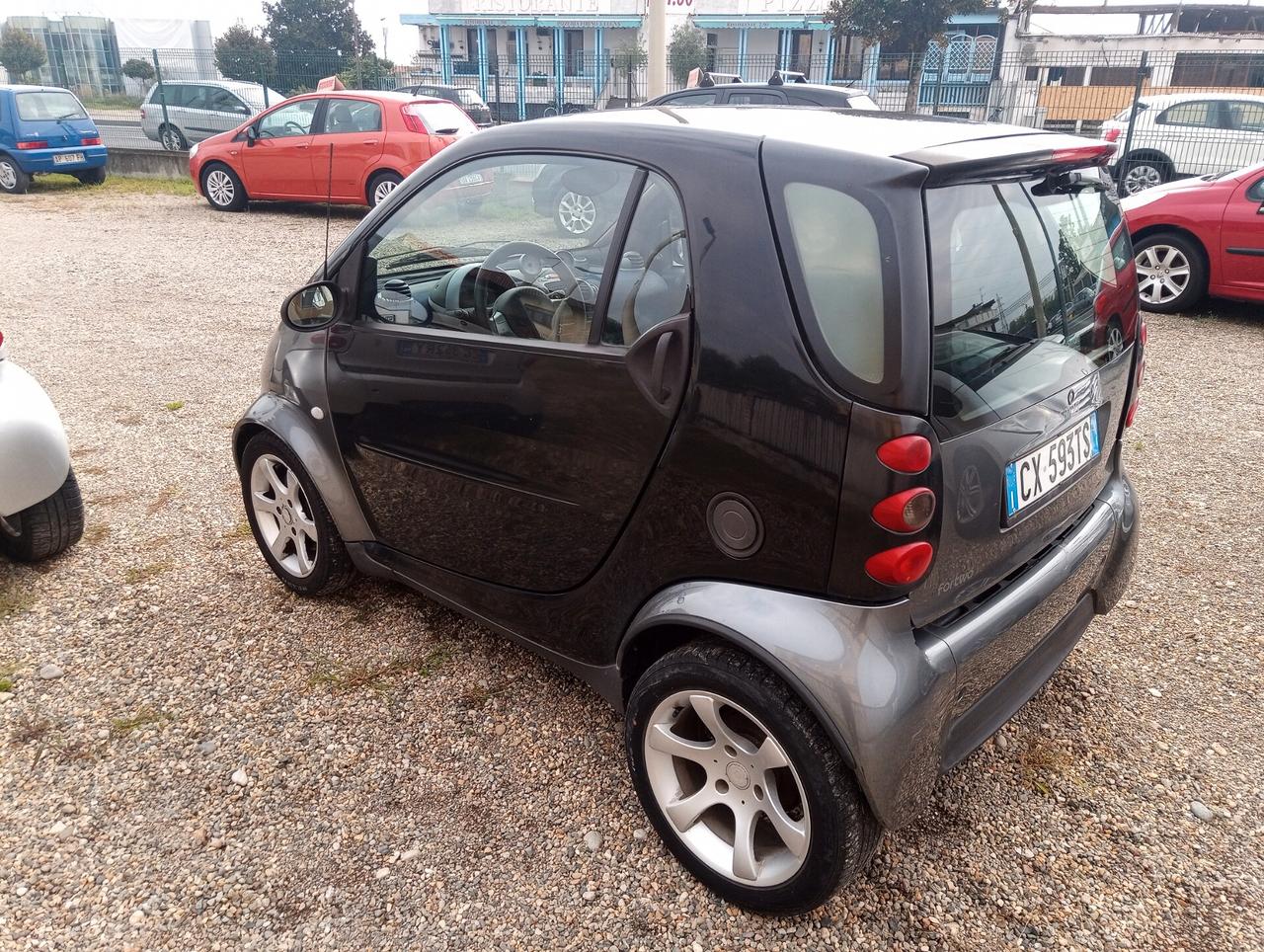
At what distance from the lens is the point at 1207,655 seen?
3.09 m

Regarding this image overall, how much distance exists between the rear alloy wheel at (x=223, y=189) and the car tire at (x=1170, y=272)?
11.7m

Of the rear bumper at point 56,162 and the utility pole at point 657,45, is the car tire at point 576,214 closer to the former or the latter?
the utility pole at point 657,45

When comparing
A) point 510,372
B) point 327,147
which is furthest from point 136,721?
point 327,147

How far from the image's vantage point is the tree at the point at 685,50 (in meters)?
41.2

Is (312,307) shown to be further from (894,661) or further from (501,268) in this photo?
(894,661)

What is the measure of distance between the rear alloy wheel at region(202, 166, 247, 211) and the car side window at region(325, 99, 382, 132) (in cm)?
199

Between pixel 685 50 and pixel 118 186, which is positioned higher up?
pixel 685 50

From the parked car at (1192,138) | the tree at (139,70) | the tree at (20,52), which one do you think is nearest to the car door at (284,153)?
the tree at (139,70)

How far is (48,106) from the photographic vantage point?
585 inches

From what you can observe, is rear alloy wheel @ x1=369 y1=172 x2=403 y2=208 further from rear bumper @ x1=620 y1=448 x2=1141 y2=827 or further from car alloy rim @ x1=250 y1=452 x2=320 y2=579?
rear bumper @ x1=620 y1=448 x2=1141 y2=827

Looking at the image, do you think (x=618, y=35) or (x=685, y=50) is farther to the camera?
(x=618, y=35)

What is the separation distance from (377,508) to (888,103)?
85.7 ft

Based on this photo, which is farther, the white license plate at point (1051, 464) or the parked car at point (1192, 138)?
the parked car at point (1192, 138)

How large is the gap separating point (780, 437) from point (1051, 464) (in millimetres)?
721
